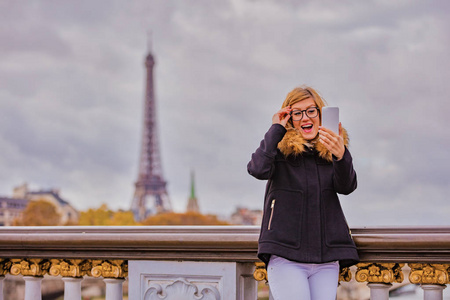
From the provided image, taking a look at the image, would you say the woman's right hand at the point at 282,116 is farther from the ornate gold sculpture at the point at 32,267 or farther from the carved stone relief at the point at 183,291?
the ornate gold sculpture at the point at 32,267

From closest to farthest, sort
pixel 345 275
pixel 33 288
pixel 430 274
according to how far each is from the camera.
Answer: pixel 430 274 → pixel 345 275 → pixel 33 288

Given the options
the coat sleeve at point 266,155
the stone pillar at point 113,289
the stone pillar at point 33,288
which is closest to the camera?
the coat sleeve at point 266,155

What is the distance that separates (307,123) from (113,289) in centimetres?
127

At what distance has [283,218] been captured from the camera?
117 inches

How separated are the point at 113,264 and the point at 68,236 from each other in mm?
265

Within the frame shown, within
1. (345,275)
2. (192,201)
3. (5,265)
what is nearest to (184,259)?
(345,275)

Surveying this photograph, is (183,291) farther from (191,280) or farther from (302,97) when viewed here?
(302,97)

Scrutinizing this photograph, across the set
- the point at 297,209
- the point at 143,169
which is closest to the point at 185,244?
the point at 297,209

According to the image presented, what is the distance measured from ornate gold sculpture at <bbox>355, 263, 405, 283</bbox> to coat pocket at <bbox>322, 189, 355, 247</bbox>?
0.52ft

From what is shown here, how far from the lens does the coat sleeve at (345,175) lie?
2924mm

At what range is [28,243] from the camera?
11.3 ft

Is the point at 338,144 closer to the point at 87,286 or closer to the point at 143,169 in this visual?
the point at 87,286

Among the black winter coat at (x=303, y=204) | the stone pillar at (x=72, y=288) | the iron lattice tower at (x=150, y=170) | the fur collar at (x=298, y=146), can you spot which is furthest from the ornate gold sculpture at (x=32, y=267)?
the iron lattice tower at (x=150, y=170)

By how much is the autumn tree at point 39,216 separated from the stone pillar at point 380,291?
171ft
